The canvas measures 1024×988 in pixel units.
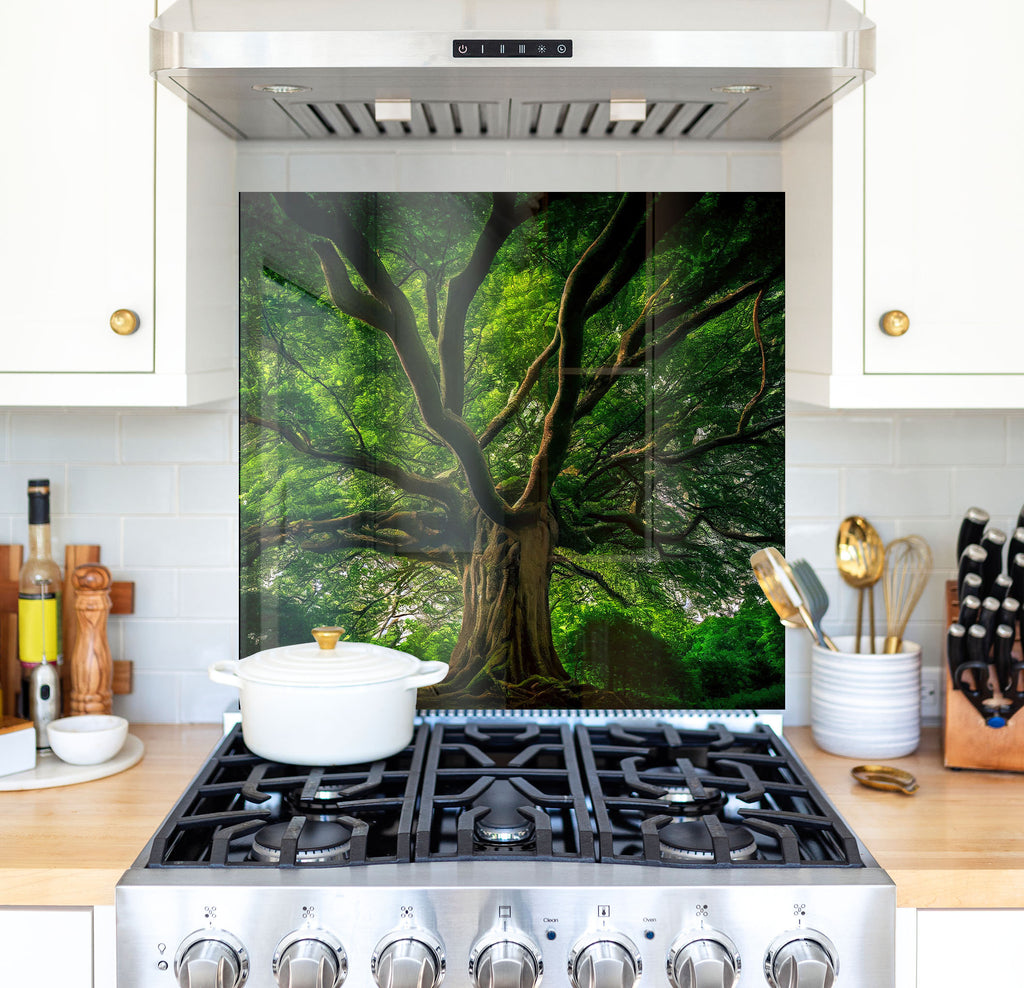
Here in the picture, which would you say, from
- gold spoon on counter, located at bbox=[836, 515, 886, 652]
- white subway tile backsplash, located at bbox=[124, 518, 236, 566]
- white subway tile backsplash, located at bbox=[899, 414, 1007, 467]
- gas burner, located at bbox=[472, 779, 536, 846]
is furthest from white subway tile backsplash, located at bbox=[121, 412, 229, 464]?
white subway tile backsplash, located at bbox=[899, 414, 1007, 467]

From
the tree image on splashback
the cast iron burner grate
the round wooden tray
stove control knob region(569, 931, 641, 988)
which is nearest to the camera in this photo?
stove control knob region(569, 931, 641, 988)

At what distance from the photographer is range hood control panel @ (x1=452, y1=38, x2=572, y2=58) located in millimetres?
1487

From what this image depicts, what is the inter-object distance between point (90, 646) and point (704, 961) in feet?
3.96

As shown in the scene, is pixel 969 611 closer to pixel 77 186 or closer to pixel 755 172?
pixel 755 172

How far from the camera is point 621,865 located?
4.79ft

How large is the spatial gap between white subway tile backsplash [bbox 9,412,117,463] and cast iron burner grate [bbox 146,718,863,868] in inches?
24.0

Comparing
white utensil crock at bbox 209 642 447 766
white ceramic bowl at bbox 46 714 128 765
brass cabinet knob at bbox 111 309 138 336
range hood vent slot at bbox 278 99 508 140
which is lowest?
white ceramic bowl at bbox 46 714 128 765

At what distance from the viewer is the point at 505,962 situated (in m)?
1.37

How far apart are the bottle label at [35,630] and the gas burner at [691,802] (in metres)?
1.10

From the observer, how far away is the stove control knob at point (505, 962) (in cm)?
137

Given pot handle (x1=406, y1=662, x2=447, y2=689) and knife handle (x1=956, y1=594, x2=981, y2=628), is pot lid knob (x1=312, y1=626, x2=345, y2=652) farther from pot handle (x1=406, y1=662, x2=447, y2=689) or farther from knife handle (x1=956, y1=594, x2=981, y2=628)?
knife handle (x1=956, y1=594, x2=981, y2=628)

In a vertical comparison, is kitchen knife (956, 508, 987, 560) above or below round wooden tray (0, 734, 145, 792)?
above

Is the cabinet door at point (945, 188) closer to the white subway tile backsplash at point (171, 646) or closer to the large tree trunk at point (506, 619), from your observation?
the large tree trunk at point (506, 619)

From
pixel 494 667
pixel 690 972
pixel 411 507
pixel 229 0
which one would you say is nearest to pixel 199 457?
pixel 411 507
